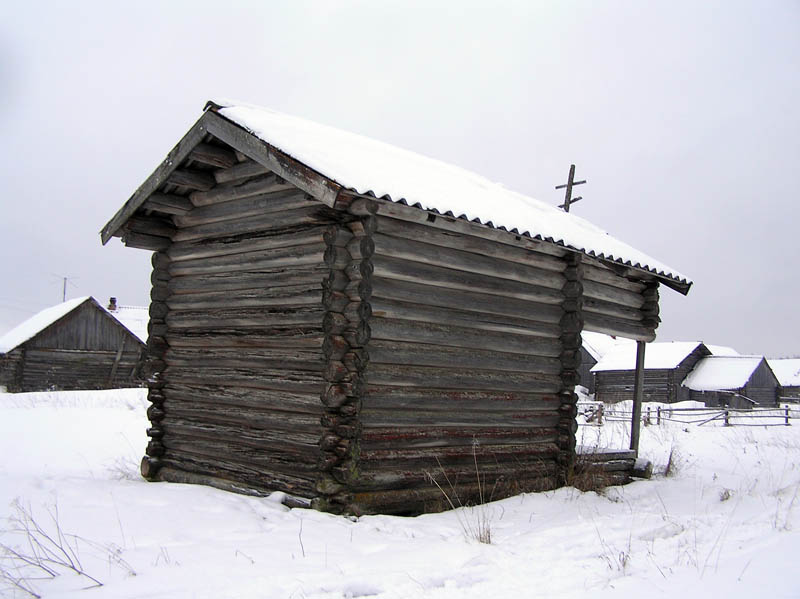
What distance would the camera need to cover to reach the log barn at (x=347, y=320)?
19.7 feet

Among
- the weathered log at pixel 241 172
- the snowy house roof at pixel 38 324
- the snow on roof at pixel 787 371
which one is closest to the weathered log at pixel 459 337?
the weathered log at pixel 241 172

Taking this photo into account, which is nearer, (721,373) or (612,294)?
(612,294)

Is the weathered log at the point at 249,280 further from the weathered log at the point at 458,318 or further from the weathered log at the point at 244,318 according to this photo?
the weathered log at the point at 458,318

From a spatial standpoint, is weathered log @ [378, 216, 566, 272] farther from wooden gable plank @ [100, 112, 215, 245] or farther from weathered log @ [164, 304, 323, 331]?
wooden gable plank @ [100, 112, 215, 245]

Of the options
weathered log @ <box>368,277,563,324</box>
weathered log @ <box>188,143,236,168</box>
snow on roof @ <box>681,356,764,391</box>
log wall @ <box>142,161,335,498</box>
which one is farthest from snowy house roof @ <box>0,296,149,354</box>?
snow on roof @ <box>681,356,764,391</box>

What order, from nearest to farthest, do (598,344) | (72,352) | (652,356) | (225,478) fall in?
(225,478) → (72,352) → (652,356) → (598,344)

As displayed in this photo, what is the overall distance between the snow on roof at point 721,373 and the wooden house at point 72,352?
97.2 ft

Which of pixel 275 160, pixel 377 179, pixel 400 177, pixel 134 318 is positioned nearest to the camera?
pixel 275 160

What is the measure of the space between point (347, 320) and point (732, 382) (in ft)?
117

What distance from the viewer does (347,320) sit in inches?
236

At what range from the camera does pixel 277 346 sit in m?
6.70

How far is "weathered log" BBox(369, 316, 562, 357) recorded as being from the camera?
20.7 ft

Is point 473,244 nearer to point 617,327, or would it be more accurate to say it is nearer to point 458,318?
point 458,318

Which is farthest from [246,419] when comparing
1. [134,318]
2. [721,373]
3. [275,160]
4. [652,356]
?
[721,373]
